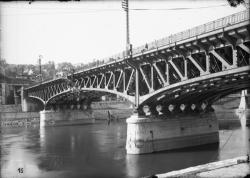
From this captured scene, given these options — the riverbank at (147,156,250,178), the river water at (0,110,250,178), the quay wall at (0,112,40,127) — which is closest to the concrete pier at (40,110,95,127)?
the quay wall at (0,112,40,127)

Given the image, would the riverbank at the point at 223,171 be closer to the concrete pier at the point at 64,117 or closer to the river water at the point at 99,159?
the river water at the point at 99,159

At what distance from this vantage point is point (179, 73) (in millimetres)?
31562

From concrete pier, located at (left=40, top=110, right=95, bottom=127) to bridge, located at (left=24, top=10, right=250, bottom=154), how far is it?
3420 centimetres

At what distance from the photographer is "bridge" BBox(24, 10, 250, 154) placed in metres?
26.3

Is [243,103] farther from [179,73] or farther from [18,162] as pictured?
[18,162]

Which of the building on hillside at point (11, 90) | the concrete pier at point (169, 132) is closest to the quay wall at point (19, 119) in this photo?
the building on hillside at point (11, 90)

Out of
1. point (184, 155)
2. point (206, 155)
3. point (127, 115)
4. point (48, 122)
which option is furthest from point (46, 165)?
point (127, 115)

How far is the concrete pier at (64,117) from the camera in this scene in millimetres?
86500

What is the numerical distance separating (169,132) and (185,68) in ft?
38.5

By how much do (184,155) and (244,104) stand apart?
3005 inches

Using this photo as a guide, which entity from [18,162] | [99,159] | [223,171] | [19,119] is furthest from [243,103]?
[223,171]

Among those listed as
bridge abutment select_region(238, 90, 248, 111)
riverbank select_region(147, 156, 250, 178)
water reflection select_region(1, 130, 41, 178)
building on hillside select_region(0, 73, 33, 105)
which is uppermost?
building on hillside select_region(0, 73, 33, 105)

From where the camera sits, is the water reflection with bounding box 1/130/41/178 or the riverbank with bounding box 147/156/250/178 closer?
the riverbank with bounding box 147/156/250/178

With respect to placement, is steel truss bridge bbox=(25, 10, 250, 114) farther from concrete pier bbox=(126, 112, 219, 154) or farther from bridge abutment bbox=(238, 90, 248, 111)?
bridge abutment bbox=(238, 90, 248, 111)
